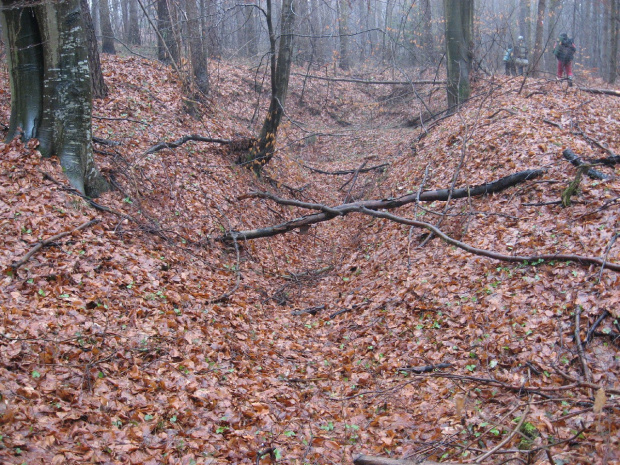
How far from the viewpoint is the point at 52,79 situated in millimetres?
6828

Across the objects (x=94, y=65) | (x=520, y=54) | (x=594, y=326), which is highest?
(x=520, y=54)

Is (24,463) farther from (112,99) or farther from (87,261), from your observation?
(112,99)

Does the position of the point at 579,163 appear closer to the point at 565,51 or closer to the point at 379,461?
the point at 379,461

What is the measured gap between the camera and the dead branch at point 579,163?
6969 mm

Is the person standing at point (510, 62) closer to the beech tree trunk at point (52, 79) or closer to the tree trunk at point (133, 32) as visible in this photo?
the tree trunk at point (133, 32)

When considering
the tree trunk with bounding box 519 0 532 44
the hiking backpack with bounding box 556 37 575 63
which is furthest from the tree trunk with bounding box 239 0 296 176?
the tree trunk with bounding box 519 0 532 44

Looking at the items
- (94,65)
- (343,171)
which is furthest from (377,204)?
(94,65)

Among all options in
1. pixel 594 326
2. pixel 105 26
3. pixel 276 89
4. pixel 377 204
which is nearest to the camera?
pixel 594 326

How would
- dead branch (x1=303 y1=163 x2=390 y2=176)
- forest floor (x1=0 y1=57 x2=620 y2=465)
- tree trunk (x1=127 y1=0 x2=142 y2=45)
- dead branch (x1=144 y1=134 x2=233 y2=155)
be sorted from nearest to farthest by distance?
forest floor (x1=0 y1=57 x2=620 y2=465) → dead branch (x1=144 y1=134 x2=233 y2=155) → dead branch (x1=303 y1=163 x2=390 y2=176) → tree trunk (x1=127 y1=0 x2=142 y2=45)

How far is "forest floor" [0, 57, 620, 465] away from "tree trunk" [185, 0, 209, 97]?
2.87 meters

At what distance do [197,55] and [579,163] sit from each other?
1012 cm

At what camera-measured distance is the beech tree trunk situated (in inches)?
265

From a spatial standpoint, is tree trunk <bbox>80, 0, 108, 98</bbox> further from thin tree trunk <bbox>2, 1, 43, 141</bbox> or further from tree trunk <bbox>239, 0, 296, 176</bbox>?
thin tree trunk <bbox>2, 1, 43, 141</bbox>

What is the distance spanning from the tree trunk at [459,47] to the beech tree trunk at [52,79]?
409 inches
